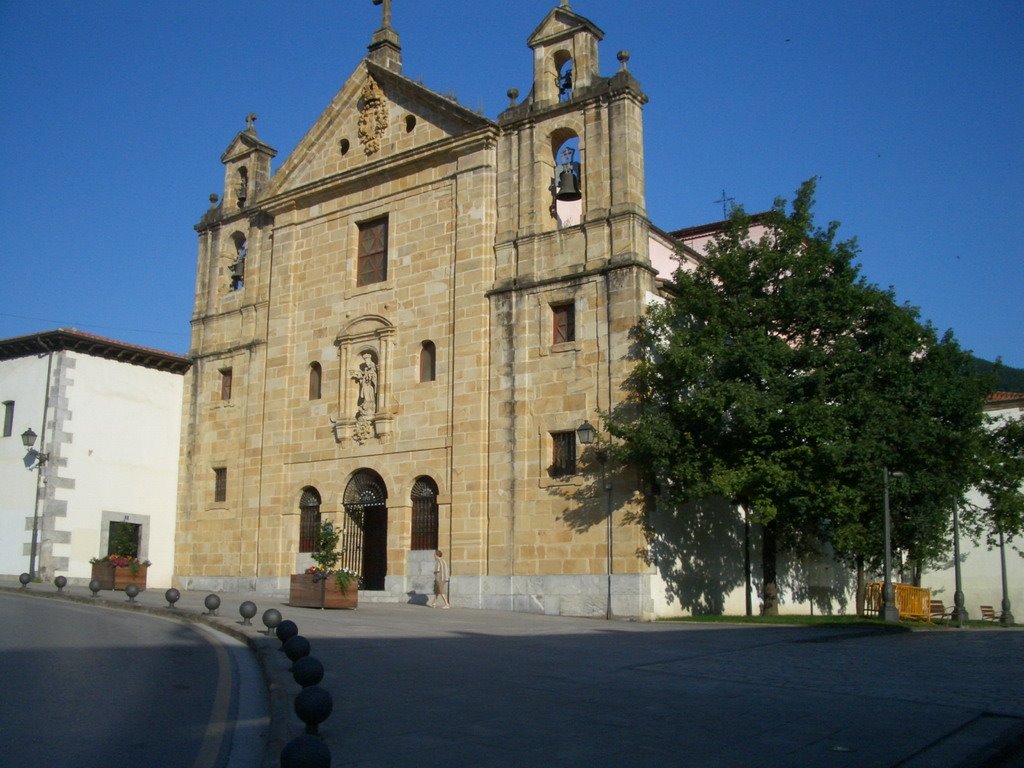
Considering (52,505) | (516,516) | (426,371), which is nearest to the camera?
(516,516)

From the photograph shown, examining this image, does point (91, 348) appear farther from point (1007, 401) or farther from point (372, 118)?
point (1007, 401)

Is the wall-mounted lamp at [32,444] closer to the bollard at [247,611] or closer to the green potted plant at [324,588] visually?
the green potted plant at [324,588]

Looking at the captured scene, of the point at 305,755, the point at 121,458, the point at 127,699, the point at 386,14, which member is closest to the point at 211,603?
the point at 127,699

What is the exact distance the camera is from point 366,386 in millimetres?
28469

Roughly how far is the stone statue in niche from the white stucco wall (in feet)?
29.3

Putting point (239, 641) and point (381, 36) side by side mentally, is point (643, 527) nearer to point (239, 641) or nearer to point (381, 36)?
point (239, 641)

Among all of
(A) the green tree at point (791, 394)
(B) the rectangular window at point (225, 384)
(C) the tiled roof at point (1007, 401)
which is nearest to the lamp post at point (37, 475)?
(B) the rectangular window at point (225, 384)

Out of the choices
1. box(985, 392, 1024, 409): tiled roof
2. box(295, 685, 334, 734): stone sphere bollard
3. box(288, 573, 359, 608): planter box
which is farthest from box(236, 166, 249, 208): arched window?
box(985, 392, 1024, 409): tiled roof

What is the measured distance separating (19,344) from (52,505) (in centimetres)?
574

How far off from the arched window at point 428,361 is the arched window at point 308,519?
17.0 feet

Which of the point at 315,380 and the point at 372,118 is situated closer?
the point at 315,380

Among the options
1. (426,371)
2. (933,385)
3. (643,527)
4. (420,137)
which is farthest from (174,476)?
(933,385)

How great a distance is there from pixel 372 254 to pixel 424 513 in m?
8.27

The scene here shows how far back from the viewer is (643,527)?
2273 cm
